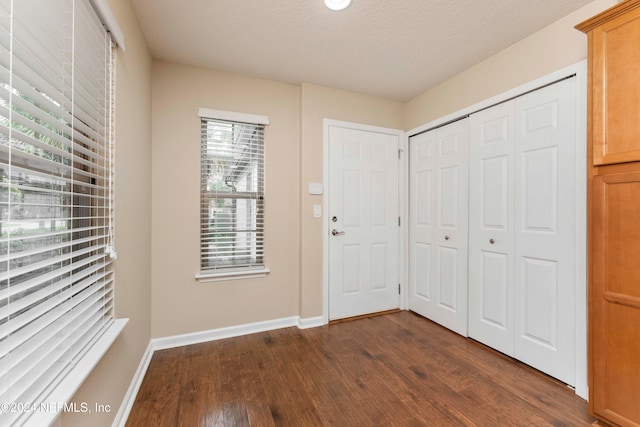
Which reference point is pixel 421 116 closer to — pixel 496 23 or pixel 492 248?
pixel 496 23

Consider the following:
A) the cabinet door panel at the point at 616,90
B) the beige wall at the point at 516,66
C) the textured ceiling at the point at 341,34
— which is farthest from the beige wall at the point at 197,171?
the cabinet door panel at the point at 616,90

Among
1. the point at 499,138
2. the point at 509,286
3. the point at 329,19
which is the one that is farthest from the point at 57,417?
the point at 499,138

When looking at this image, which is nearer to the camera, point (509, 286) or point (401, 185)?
point (509, 286)

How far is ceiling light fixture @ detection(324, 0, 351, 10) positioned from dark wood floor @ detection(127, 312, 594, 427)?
2.54 meters

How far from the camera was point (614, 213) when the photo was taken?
1.45 metres

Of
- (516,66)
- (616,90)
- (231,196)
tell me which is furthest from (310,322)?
(516,66)

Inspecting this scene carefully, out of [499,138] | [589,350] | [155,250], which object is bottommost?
[589,350]

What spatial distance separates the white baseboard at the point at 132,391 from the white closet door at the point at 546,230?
2743 mm

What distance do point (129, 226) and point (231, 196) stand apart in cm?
103

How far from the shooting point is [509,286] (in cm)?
225

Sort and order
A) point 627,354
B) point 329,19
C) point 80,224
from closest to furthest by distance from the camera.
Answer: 1. point 80,224
2. point 627,354
3. point 329,19

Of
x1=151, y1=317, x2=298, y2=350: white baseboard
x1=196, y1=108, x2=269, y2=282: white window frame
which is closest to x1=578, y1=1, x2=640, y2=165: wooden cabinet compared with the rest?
x1=196, y1=108, x2=269, y2=282: white window frame

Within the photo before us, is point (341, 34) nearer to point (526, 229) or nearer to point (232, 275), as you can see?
point (526, 229)

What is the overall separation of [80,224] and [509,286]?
2896 mm
